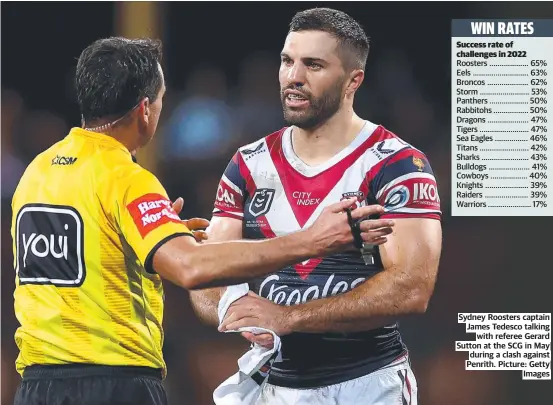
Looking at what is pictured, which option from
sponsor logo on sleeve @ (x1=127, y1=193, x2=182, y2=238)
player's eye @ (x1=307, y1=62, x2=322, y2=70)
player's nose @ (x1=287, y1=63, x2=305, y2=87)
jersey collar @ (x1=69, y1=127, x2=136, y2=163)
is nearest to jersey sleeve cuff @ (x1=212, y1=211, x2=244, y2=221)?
player's nose @ (x1=287, y1=63, x2=305, y2=87)

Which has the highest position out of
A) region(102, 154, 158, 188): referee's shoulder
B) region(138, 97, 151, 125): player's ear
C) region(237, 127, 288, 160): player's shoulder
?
region(138, 97, 151, 125): player's ear

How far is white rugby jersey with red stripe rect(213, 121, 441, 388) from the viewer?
4027 mm

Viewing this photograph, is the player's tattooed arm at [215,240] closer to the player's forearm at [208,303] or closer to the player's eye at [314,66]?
the player's forearm at [208,303]

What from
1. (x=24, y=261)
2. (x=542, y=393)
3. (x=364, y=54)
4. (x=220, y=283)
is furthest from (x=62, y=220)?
(x=542, y=393)

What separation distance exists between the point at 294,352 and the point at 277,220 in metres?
0.58

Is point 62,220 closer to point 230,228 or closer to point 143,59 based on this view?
point 143,59

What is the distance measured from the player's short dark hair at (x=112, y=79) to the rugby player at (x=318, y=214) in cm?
91

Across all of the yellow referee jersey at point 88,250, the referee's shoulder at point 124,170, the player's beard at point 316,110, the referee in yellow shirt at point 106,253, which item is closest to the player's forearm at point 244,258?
the referee in yellow shirt at point 106,253

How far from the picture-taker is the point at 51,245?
329 centimetres

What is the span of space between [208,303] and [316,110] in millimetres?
988

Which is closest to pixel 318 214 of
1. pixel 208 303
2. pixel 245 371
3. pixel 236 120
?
pixel 208 303

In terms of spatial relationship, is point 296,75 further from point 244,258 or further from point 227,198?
point 244,258

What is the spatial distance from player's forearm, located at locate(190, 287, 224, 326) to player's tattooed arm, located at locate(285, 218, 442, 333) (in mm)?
395

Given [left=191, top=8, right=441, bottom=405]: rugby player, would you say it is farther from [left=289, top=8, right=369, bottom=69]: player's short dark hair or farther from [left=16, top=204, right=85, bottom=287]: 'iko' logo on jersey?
[left=16, top=204, right=85, bottom=287]: 'iko' logo on jersey
